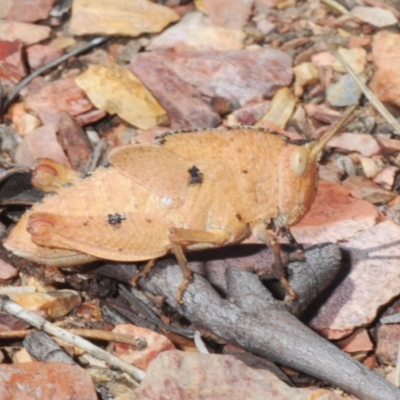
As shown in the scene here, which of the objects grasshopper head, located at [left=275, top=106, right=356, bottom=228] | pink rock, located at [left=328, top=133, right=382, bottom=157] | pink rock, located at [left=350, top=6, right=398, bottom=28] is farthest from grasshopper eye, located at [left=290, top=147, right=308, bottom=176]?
pink rock, located at [left=350, top=6, right=398, bottom=28]

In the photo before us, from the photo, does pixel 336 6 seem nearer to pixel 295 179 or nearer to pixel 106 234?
pixel 295 179

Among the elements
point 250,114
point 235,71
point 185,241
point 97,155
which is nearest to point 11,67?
point 97,155

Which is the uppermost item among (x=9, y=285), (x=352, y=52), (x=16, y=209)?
(x=352, y=52)

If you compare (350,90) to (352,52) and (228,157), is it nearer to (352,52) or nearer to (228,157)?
(352,52)

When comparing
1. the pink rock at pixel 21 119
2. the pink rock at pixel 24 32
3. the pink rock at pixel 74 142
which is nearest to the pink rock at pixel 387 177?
the pink rock at pixel 74 142

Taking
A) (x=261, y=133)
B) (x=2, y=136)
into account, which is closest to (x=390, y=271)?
(x=261, y=133)
